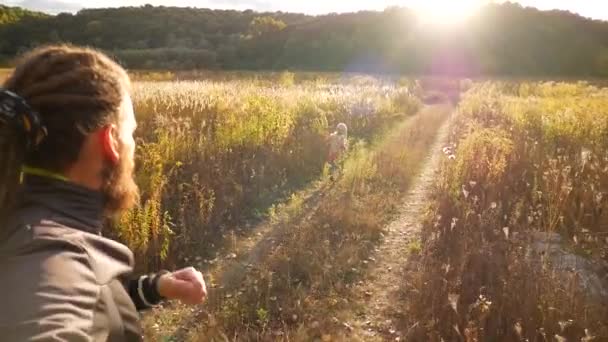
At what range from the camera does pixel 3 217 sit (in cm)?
120

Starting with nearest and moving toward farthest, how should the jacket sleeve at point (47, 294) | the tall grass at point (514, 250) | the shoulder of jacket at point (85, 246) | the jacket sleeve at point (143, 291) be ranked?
1. the jacket sleeve at point (47, 294)
2. the shoulder of jacket at point (85, 246)
3. the jacket sleeve at point (143, 291)
4. the tall grass at point (514, 250)

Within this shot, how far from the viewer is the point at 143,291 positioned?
69.2 inches

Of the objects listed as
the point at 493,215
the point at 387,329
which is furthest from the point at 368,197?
the point at 387,329

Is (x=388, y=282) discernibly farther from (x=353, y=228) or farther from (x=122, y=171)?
(x=122, y=171)

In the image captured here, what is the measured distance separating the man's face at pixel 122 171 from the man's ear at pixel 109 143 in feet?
0.08

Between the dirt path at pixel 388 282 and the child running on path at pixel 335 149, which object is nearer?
the dirt path at pixel 388 282

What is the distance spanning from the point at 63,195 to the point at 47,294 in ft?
1.18

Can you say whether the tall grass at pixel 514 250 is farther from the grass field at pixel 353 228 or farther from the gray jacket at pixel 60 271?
the gray jacket at pixel 60 271

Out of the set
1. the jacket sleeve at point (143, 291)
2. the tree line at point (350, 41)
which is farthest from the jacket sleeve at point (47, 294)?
the tree line at point (350, 41)

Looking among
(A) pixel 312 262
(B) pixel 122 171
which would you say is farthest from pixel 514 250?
(B) pixel 122 171

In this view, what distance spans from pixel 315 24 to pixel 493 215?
66.3 m

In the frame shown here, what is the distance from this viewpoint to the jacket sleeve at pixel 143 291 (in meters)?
1.75

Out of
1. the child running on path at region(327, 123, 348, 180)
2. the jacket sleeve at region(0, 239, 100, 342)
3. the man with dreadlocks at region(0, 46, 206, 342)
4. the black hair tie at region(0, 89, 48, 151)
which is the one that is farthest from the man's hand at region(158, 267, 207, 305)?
the child running on path at region(327, 123, 348, 180)

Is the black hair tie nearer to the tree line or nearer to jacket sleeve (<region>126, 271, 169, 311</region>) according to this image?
jacket sleeve (<region>126, 271, 169, 311</region>)
